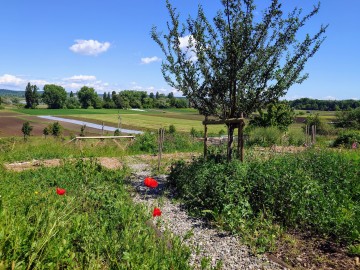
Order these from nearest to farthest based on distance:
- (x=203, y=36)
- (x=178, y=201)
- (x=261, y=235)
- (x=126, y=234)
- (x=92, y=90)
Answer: (x=126, y=234) → (x=261, y=235) → (x=178, y=201) → (x=203, y=36) → (x=92, y=90)

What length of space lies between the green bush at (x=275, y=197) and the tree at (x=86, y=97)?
11389 cm

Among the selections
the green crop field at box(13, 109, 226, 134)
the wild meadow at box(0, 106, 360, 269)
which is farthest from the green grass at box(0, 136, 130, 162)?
the green crop field at box(13, 109, 226, 134)

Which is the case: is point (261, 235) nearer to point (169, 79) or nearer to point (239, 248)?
point (239, 248)

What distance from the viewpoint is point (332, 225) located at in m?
5.34

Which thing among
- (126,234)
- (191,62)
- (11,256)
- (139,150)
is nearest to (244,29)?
(191,62)

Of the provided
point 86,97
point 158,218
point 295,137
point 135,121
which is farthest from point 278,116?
point 86,97

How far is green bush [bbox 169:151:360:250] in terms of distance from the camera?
17.7ft

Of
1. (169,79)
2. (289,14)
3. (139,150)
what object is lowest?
(139,150)

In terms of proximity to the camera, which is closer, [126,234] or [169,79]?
[126,234]

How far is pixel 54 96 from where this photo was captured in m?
115

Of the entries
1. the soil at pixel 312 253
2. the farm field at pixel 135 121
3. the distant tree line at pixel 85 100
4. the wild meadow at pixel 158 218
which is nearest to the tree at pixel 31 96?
the distant tree line at pixel 85 100

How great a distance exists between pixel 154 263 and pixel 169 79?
6.07 meters

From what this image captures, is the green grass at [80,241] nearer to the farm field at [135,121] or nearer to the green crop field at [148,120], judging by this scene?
the farm field at [135,121]

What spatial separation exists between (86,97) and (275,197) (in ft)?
381
